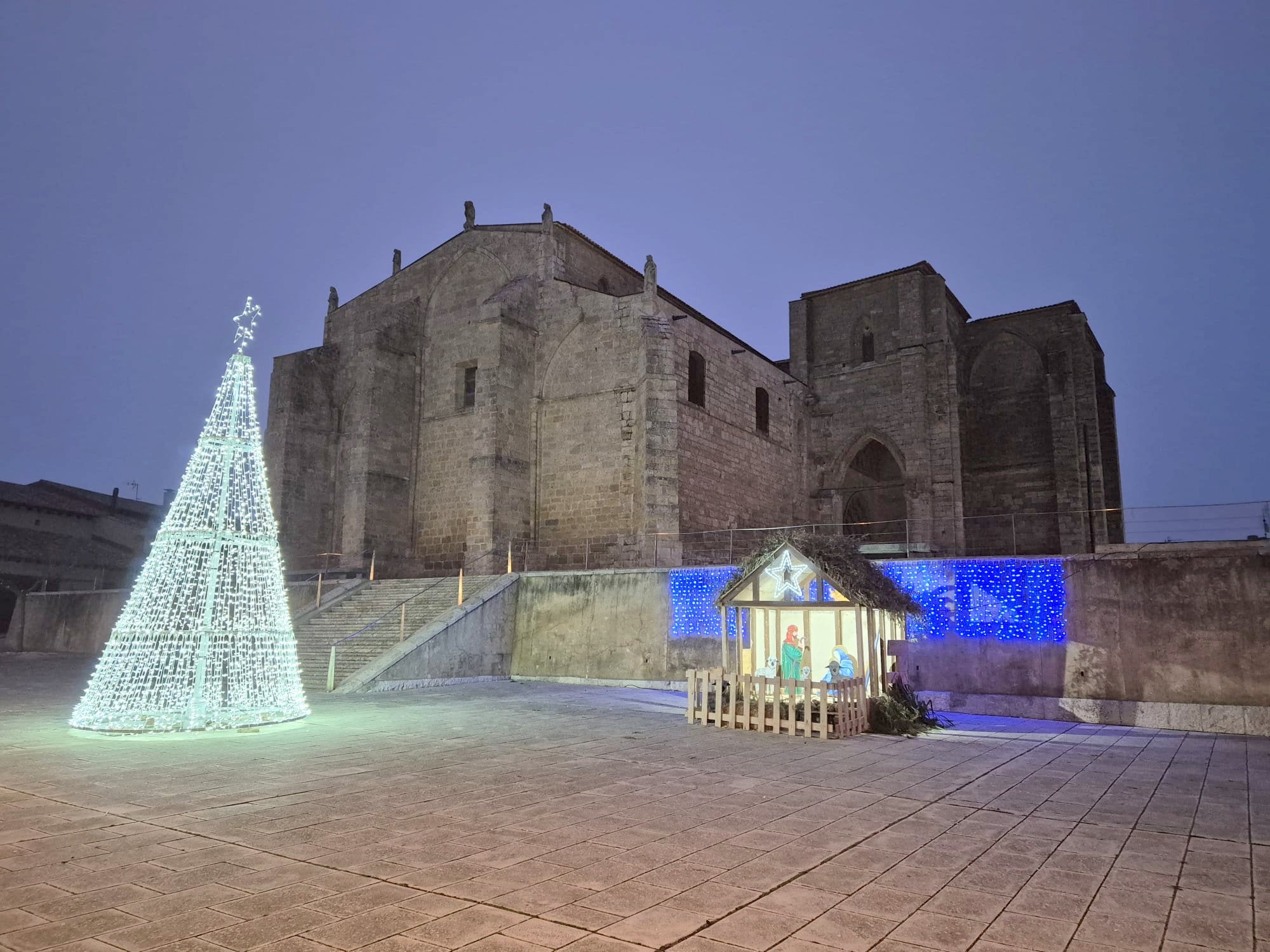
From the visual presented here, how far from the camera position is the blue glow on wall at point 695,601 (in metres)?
14.0

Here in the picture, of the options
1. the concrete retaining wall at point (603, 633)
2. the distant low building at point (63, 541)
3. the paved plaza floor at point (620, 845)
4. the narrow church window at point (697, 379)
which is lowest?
the paved plaza floor at point (620, 845)

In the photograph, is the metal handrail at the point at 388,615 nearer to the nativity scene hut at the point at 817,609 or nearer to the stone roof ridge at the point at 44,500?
the nativity scene hut at the point at 817,609

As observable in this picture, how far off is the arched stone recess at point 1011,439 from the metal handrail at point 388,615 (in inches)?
606

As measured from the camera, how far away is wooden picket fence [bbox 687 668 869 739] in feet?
28.9

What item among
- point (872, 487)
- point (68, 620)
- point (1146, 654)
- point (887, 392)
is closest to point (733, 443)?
point (887, 392)

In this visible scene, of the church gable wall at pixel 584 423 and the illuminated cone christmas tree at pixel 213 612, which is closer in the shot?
the illuminated cone christmas tree at pixel 213 612

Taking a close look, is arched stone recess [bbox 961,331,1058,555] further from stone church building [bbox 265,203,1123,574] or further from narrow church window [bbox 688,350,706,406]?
narrow church window [bbox 688,350,706,406]

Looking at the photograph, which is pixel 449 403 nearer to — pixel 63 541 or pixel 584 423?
pixel 584 423

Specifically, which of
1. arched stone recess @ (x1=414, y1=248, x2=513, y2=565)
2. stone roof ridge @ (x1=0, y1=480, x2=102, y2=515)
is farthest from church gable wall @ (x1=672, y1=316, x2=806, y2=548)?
stone roof ridge @ (x1=0, y1=480, x2=102, y2=515)

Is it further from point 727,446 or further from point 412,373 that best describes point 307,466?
point 727,446

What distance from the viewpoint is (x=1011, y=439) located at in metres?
25.7

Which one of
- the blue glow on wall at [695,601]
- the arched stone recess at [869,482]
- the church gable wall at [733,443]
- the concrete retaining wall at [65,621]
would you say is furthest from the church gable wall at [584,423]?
the concrete retaining wall at [65,621]

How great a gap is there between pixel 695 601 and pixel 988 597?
4.81 meters

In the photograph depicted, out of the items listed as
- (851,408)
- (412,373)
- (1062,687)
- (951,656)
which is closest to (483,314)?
(412,373)
